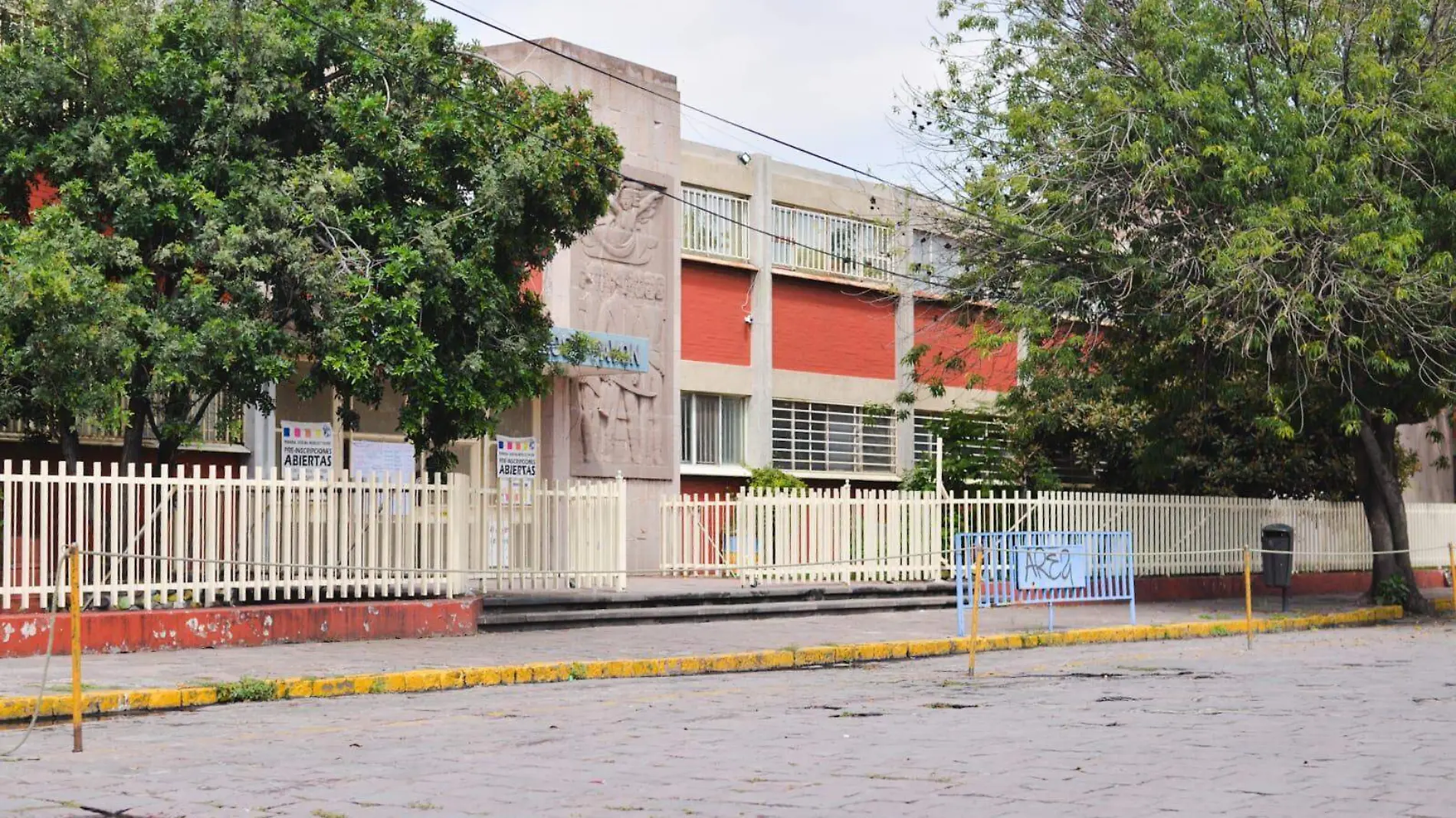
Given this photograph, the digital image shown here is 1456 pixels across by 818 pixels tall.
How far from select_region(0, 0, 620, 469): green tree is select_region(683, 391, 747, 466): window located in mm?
12669

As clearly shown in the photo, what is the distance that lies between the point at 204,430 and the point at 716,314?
12.0m

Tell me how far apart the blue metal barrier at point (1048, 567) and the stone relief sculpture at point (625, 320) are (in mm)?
7627

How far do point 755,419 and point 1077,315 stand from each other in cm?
956

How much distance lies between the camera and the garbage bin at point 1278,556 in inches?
961

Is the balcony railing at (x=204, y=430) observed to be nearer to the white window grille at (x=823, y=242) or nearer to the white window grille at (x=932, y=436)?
the white window grille at (x=823, y=242)

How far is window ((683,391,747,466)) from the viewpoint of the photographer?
30891mm

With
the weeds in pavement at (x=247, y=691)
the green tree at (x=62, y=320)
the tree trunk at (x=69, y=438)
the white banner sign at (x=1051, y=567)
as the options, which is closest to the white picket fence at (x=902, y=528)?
the white banner sign at (x=1051, y=567)

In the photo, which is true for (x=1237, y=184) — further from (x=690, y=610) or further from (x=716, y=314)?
(x=716, y=314)

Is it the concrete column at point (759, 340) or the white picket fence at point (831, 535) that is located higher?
the concrete column at point (759, 340)

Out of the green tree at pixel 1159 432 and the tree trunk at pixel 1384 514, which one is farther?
the tree trunk at pixel 1384 514

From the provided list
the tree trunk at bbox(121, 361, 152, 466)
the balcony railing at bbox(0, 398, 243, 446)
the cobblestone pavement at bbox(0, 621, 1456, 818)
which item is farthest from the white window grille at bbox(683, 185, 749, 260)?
the cobblestone pavement at bbox(0, 621, 1456, 818)

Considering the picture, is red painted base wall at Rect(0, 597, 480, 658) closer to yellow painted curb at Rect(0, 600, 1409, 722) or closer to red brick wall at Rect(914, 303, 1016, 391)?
yellow painted curb at Rect(0, 600, 1409, 722)

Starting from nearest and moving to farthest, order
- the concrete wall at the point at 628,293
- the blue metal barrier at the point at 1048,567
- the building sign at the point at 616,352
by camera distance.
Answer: the blue metal barrier at the point at 1048,567 < the building sign at the point at 616,352 < the concrete wall at the point at 628,293

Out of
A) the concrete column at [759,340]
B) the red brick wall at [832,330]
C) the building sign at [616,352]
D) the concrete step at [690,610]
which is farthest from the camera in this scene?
the red brick wall at [832,330]
